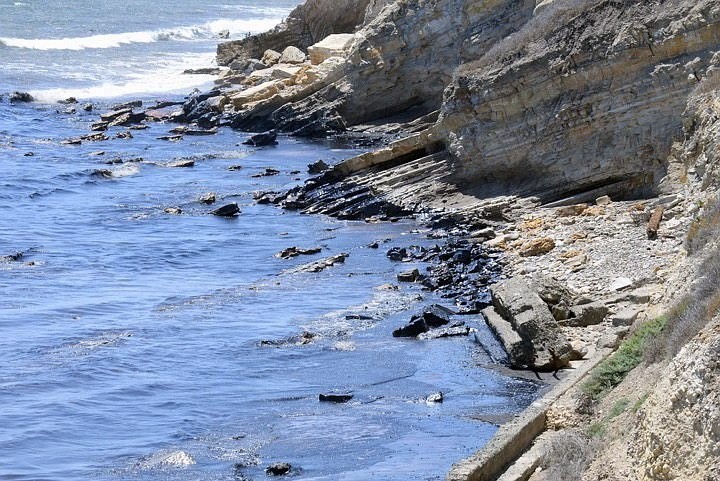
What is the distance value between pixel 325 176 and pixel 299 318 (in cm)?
1096

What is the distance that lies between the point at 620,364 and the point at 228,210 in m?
19.5

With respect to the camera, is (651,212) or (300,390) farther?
(651,212)

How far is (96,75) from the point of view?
59000mm

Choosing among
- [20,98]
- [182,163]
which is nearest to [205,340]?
[182,163]

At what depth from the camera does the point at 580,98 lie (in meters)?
26.0

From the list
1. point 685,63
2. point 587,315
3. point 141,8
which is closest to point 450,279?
point 587,315

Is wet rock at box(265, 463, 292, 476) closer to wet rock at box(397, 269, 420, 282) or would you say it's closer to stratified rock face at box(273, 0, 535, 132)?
wet rock at box(397, 269, 420, 282)

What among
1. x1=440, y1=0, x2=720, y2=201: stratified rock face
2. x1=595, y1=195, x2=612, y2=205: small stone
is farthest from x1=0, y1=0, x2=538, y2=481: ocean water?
x1=595, y1=195, x2=612, y2=205: small stone

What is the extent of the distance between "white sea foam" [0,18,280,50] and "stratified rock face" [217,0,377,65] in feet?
49.9

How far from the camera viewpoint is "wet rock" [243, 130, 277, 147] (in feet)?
133

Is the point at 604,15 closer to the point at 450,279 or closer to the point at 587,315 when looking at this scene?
the point at 450,279

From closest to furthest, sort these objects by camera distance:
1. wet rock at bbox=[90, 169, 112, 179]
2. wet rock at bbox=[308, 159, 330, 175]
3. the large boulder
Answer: the large boulder
wet rock at bbox=[308, 159, 330, 175]
wet rock at bbox=[90, 169, 112, 179]

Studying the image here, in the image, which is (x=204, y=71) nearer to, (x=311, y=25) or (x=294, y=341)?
(x=311, y=25)

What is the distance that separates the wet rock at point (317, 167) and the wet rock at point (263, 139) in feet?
19.1
